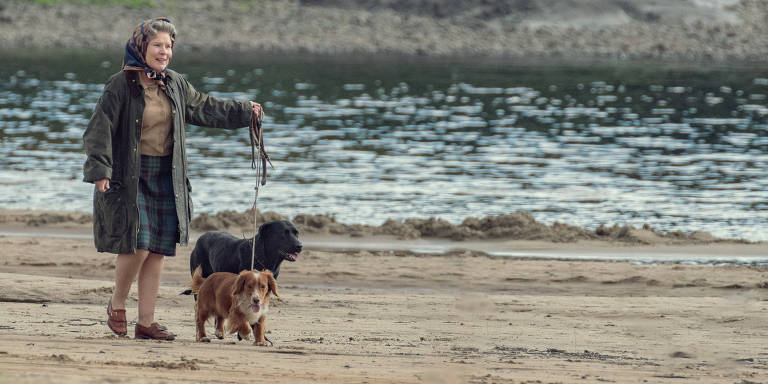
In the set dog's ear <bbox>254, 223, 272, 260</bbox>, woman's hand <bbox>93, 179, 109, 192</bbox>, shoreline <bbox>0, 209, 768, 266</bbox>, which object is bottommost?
shoreline <bbox>0, 209, 768, 266</bbox>

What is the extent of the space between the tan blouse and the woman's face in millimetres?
121

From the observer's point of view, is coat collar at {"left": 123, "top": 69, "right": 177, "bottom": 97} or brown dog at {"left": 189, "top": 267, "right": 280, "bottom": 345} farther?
brown dog at {"left": 189, "top": 267, "right": 280, "bottom": 345}

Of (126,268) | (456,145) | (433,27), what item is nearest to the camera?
(126,268)

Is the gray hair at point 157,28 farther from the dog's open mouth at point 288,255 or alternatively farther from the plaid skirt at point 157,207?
the dog's open mouth at point 288,255

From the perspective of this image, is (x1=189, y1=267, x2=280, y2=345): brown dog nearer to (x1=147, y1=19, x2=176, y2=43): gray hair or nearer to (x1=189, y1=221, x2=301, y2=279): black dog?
(x1=189, y1=221, x2=301, y2=279): black dog

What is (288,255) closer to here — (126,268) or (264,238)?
(264,238)

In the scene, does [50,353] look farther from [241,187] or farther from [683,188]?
[683,188]

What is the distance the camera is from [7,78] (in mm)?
34625

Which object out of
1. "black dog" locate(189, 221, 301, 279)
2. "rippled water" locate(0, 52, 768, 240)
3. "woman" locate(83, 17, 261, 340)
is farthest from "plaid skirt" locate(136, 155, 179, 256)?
"rippled water" locate(0, 52, 768, 240)

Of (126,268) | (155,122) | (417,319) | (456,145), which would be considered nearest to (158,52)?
(155,122)

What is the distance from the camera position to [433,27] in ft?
178

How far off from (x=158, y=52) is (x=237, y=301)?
160 cm

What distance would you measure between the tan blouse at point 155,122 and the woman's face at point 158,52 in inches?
4.8

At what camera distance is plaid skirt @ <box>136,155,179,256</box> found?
601cm
